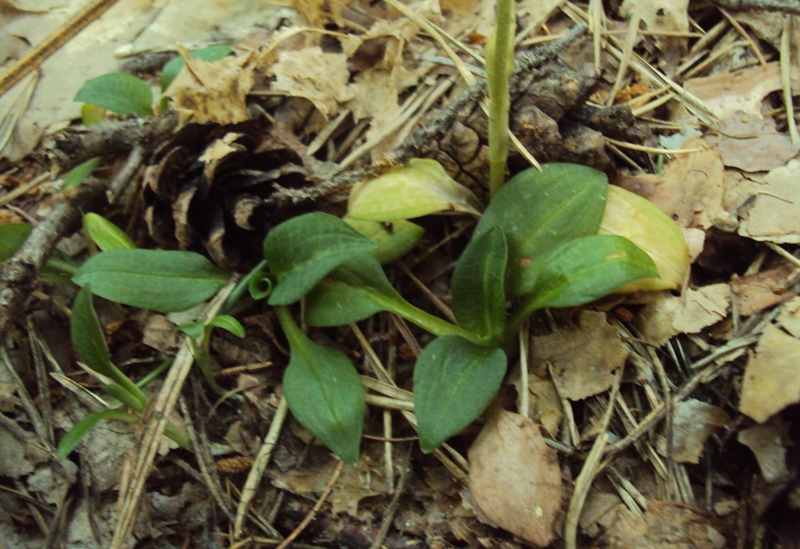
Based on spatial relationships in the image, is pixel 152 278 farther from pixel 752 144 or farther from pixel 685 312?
pixel 752 144

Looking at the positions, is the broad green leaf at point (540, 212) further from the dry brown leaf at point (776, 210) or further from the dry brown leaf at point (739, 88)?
the dry brown leaf at point (739, 88)

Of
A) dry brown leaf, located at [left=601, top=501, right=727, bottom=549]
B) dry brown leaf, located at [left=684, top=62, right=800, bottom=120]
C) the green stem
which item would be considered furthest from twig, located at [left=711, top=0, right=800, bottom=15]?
dry brown leaf, located at [left=601, top=501, right=727, bottom=549]

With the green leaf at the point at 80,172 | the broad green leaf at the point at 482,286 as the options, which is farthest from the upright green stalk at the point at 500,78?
the green leaf at the point at 80,172

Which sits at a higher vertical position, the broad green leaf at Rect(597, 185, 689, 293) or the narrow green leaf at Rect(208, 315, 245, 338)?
the broad green leaf at Rect(597, 185, 689, 293)

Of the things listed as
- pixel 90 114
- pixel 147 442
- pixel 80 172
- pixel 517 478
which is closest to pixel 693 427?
pixel 517 478

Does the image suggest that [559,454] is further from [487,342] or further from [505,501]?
[487,342]

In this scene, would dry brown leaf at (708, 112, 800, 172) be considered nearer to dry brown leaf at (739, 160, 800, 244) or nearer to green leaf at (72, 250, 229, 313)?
dry brown leaf at (739, 160, 800, 244)
